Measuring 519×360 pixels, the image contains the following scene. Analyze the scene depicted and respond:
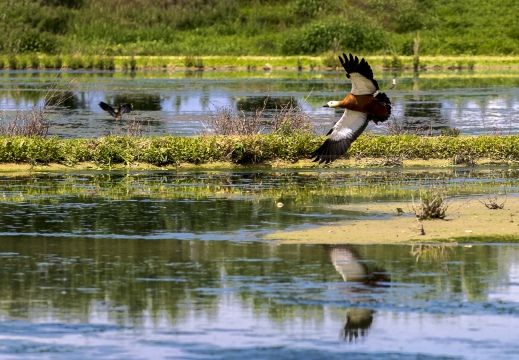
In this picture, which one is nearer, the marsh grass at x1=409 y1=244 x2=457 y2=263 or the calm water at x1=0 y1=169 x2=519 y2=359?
the calm water at x1=0 y1=169 x2=519 y2=359

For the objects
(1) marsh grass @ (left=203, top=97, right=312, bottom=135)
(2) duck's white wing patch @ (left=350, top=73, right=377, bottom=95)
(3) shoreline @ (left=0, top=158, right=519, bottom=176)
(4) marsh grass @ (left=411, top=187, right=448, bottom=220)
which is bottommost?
(4) marsh grass @ (left=411, top=187, right=448, bottom=220)

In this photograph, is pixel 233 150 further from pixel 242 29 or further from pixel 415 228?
pixel 242 29

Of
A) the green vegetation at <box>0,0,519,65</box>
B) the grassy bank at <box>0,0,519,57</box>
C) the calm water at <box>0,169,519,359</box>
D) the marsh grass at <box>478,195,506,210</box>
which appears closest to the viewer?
the calm water at <box>0,169,519,359</box>

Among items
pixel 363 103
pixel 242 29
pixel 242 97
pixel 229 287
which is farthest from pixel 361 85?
pixel 242 29

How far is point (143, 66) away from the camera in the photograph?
217 ft

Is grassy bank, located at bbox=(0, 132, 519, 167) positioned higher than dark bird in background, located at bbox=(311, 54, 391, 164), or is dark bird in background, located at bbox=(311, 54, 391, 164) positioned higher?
dark bird in background, located at bbox=(311, 54, 391, 164)

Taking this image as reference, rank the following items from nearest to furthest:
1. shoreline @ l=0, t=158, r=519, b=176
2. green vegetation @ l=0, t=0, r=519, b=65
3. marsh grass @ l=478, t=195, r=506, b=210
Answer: marsh grass @ l=478, t=195, r=506, b=210
shoreline @ l=0, t=158, r=519, b=176
green vegetation @ l=0, t=0, r=519, b=65

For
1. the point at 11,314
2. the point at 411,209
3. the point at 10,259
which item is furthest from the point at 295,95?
the point at 11,314

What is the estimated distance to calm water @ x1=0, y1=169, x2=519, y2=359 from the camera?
380 inches

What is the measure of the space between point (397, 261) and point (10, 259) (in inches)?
169

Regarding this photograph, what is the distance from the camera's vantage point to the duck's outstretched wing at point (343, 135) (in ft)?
60.3

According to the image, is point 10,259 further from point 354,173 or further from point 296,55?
point 296,55

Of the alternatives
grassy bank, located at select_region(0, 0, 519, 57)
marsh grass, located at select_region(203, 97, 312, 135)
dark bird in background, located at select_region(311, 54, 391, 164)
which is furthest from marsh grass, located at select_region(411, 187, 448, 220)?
grassy bank, located at select_region(0, 0, 519, 57)

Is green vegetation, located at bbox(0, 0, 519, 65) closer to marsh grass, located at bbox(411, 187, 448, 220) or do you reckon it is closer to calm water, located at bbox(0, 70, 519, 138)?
calm water, located at bbox(0, 70, 519, 138)
